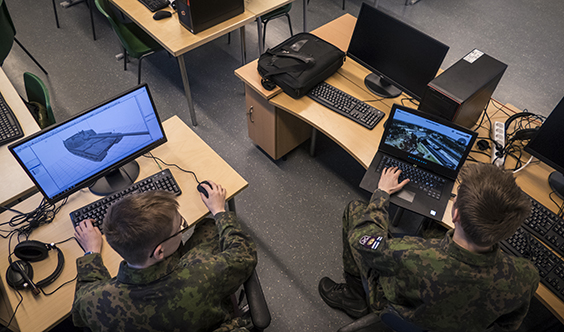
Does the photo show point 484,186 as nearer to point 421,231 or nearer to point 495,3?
point 421,231

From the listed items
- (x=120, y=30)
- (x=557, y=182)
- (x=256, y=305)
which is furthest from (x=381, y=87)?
(x=120, y=30)

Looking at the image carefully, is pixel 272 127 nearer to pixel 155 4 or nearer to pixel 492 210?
pixel 155 4

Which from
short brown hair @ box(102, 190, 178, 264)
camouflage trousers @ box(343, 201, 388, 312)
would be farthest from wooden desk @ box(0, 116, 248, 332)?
camouflage trousers @ box(343, 201, 388, 312)

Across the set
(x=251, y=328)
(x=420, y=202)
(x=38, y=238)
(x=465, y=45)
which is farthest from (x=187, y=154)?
(x=465, y=45)

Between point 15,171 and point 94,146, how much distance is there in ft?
1.95

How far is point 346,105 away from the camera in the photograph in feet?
6.94

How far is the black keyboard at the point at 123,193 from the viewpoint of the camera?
62.7 inches

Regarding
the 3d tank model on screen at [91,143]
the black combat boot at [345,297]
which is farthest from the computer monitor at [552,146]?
the 3d tank model on screen at [91,143]

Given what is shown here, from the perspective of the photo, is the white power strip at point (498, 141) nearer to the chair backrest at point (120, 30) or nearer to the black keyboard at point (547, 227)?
the black keyboard at point (547, 227)

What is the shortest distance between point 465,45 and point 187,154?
10.7 ft

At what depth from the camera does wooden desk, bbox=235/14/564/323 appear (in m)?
1.80

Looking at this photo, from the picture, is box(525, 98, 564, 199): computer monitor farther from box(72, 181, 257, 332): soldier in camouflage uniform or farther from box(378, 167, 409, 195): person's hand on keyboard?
box(72, 181, 257, 332): soldier in camouflage uniform

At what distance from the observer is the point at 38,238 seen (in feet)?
5.12

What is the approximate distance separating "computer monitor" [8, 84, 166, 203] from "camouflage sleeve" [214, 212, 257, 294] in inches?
20.2
